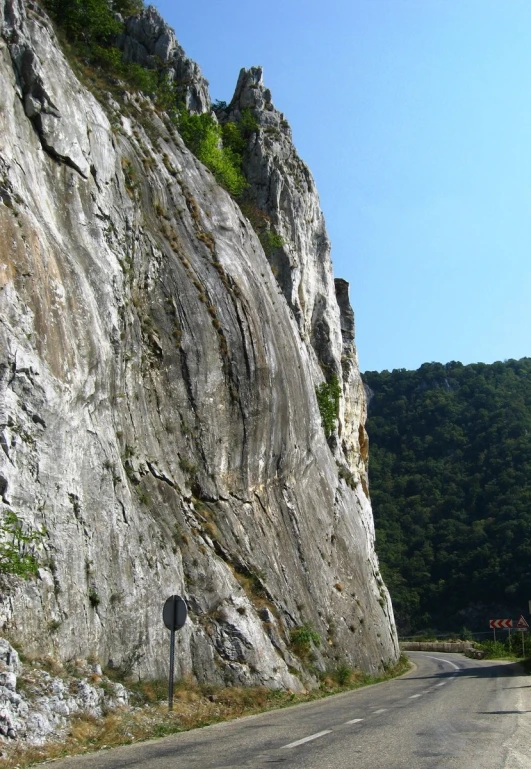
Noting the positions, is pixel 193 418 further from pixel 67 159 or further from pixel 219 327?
pixel 67 159

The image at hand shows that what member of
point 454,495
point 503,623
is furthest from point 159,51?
point 454,495

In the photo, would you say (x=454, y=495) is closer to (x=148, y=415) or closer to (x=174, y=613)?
(x=148, y=415)

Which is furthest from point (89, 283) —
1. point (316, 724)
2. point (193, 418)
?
point (316, 724)

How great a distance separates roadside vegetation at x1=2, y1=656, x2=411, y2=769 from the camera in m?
9.16

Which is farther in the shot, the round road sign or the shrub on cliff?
the shrub on cliff

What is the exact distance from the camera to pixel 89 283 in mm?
17062

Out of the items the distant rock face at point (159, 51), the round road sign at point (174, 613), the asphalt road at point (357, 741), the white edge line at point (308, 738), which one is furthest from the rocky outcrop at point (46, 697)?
the distant rock face at point (159, 51)

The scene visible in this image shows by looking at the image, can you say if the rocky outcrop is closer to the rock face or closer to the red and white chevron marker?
the rock face

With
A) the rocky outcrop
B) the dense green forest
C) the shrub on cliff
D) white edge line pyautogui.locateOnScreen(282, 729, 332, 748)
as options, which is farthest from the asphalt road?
the dense green forest

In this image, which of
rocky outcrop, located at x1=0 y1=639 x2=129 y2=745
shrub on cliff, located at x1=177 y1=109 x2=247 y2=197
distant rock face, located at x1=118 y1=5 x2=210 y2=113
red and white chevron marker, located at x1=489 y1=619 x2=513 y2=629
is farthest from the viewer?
red and white chevron marker, located at x1=489 y1=619 x2=513 y2=629

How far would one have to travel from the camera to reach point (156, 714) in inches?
482

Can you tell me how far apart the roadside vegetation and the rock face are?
532 millimetres

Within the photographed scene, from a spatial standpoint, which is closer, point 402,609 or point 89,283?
point 89,283

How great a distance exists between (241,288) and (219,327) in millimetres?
2406
